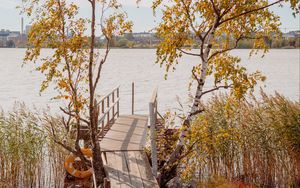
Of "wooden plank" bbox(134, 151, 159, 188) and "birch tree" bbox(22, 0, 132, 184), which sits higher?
"birch tree" bbox(22, 0, 132, 184)

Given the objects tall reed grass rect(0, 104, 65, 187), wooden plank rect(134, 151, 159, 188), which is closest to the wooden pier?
wooden plank rect(134, 151, 159, 188)

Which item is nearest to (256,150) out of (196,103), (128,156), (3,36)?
(196,103)

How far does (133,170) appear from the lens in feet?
37.9

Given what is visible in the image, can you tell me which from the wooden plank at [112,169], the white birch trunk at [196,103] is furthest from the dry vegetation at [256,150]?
the wooden plank at [112,169]

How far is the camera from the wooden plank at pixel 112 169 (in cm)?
1071

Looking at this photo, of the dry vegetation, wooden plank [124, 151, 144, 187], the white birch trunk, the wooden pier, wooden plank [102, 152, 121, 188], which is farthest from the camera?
the dry vegetation

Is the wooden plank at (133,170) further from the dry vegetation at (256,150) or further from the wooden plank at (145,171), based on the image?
the dry vegetation at (256,150)

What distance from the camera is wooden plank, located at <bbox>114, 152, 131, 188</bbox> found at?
35.4 ft

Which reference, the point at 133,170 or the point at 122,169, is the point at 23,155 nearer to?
the point at 122,169

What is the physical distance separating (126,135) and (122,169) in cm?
322

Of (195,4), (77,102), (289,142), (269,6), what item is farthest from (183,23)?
(289,142)

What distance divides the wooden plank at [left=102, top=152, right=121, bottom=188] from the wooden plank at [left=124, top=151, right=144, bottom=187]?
0.33 m

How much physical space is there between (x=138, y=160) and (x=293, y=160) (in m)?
4.37

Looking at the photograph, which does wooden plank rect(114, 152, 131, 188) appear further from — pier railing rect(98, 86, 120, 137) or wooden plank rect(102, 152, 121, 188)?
pier railing rect(98, 86, 120, 137)
